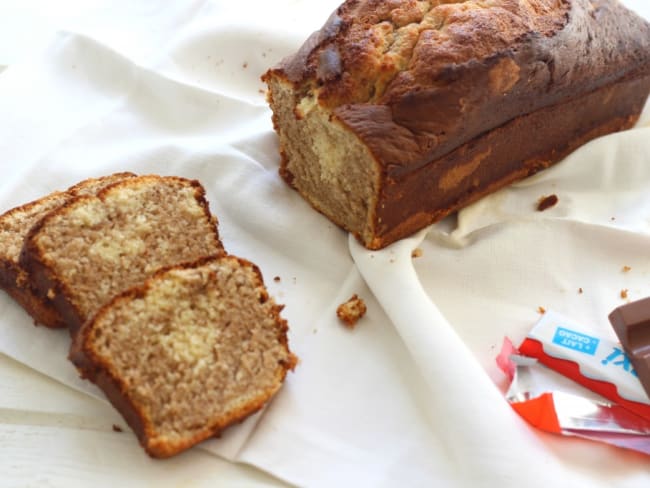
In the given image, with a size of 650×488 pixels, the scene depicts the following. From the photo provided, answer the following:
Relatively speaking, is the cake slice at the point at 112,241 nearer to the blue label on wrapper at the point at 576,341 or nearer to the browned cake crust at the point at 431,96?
the browned cake crust at the point at 431,96

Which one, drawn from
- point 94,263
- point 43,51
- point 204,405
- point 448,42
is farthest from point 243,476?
point 43,51

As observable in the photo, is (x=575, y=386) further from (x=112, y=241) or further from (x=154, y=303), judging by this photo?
(x=112, y=241)

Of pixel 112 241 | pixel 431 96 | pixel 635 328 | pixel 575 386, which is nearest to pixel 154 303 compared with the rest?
pixel 112 241

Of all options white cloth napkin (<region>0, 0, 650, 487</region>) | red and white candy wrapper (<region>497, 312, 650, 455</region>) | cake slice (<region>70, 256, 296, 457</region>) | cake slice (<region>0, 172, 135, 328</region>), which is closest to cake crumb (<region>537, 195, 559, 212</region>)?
white cloth napkin (<region>0, 0, 650, 487</region>)

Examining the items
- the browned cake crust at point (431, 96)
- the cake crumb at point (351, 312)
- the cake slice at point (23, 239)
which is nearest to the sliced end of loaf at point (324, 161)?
the browned cake crust at point (431, 96)

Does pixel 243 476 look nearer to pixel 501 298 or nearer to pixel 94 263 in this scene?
pixel 94 263
